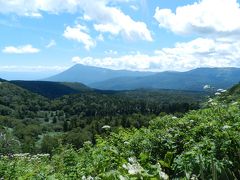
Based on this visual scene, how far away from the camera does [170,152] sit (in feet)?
11.8

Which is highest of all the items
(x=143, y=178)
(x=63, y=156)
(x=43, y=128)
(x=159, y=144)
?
(x=143, y=178)

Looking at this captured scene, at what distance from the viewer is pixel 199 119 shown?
30.4 ft

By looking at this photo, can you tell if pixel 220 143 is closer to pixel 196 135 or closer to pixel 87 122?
pixel 196 135

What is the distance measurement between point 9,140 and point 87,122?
175349mm

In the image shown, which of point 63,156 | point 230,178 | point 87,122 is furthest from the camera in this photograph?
point 87,122

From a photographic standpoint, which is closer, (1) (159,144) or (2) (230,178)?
(2) (230,178)

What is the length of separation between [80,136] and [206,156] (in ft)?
420

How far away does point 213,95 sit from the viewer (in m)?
10.3

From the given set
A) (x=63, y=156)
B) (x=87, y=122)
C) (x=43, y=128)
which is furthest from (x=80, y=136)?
(x=63, y=156)

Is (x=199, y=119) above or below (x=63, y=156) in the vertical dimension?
above

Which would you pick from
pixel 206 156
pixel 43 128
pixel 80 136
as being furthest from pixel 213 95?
pixel 43 128

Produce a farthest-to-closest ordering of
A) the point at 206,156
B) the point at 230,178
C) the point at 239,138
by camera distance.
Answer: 1. the point at 239,138
2. the point at 206,156
3. the point at 230,178

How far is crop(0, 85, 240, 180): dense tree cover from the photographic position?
16.1 feet

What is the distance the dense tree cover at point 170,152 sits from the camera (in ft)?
16.1
